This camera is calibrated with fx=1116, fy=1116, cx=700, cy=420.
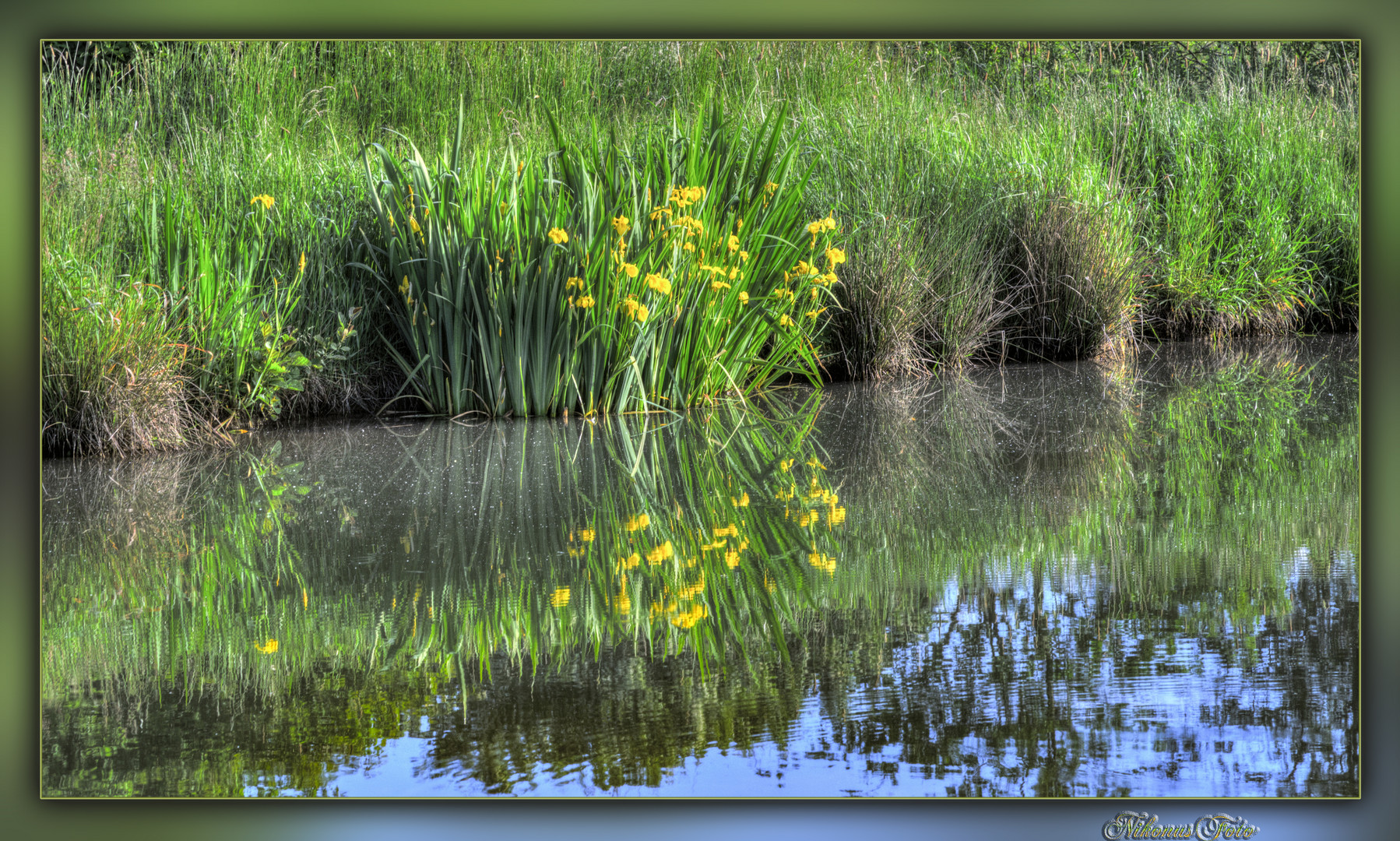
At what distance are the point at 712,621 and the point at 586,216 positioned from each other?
5.85ft

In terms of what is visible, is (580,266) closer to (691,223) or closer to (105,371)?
(691,223)

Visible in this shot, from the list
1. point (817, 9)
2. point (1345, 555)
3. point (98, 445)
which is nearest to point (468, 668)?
point (817, 9)

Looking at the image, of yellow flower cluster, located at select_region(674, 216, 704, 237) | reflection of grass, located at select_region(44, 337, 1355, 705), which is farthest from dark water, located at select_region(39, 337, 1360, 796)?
yellow flower cluster, located at select_region(674, 216, 704, 237)

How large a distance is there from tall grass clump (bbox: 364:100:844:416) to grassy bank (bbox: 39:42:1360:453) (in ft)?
0.04

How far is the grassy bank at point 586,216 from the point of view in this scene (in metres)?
2.91

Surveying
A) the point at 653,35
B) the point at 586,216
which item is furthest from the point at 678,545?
the point at 586,216

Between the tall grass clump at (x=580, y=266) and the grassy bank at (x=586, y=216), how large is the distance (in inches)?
0.4

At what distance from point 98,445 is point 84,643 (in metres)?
1.20

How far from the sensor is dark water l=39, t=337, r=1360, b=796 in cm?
144

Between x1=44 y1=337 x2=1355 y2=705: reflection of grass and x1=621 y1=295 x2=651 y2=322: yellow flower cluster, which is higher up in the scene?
x1=621 y1=295 x2=651 y2=322: yellow flower cluster

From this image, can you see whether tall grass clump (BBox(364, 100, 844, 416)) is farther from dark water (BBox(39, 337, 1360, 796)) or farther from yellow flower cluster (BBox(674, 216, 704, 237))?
dark water (BBox(39, 337, 1360, 796))

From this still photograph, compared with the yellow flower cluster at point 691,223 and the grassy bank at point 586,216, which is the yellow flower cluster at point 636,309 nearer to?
the grassy bank at point 586,216

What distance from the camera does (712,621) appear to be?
68.6 inches

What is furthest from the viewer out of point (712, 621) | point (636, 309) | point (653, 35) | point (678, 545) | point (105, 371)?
point (636, 309)
